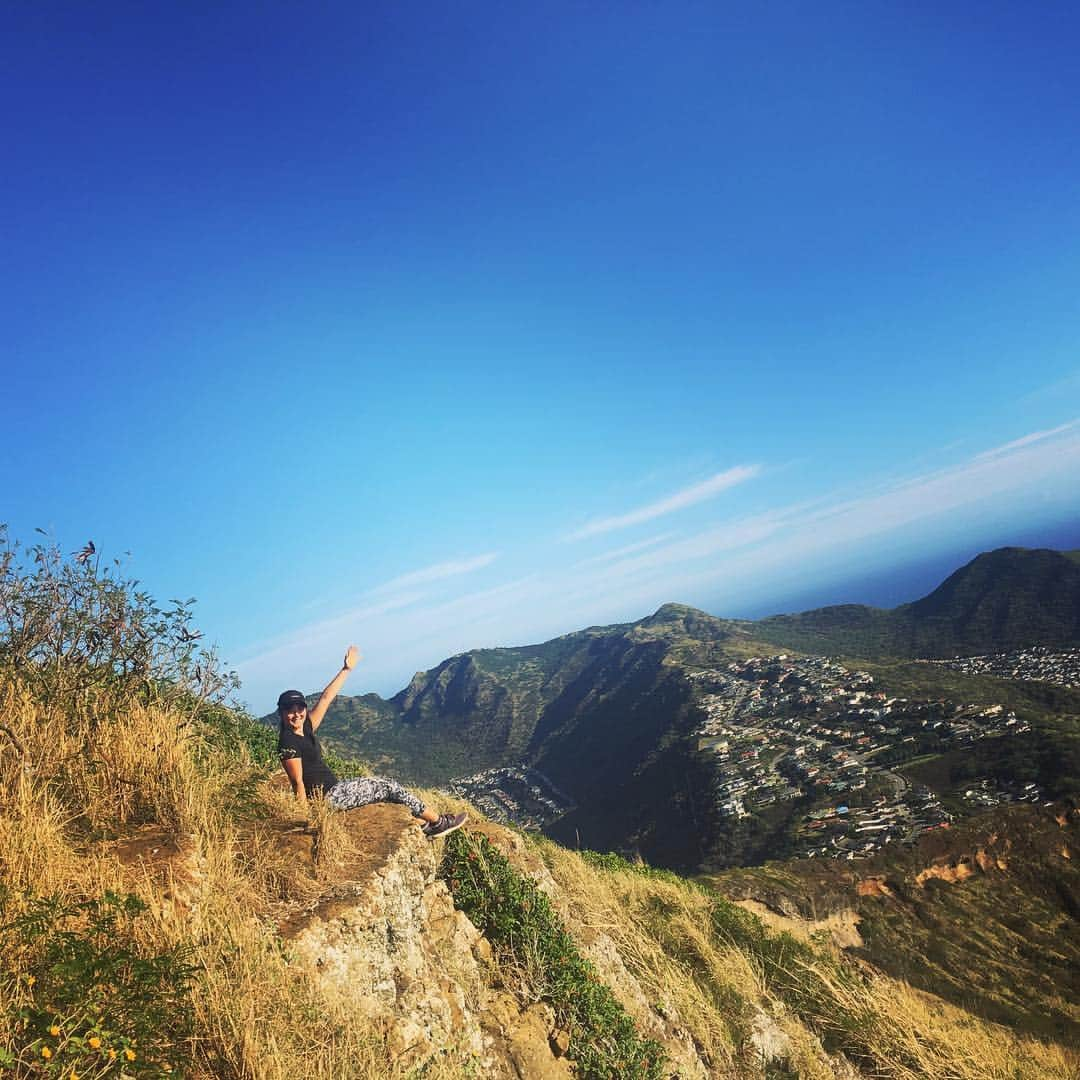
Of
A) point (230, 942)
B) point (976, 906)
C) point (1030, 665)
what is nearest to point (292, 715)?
point (230, 942)

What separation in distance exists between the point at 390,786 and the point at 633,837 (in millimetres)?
65303

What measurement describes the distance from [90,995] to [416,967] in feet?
9.47

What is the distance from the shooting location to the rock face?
168 inches

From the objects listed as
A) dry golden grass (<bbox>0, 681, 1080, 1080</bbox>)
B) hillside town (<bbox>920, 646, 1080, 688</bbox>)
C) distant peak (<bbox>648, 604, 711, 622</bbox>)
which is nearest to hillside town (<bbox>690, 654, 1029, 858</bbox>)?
hillside town (<bbox>920, 646, 1080, 688</bbox>)

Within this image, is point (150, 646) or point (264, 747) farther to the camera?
point (264, 747)

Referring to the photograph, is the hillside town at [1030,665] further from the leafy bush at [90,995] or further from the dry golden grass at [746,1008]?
the leafy bush at [90,995]

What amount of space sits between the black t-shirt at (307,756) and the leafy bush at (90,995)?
9.53ft

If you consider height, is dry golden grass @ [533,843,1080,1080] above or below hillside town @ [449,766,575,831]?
above

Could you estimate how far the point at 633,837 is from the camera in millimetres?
63156

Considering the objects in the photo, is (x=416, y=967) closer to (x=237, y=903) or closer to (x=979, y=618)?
(x=237, y=903)

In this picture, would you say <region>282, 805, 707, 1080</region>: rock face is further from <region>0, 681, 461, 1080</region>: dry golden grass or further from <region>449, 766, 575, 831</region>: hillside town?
<region>449, 766, 575, 831</region>: hillside town

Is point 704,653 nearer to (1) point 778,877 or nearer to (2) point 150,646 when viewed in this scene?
(1) point 778,877

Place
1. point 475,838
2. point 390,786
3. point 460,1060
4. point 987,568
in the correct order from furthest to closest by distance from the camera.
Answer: point 987,568, point 475,838, point 390,786, point 460,1060

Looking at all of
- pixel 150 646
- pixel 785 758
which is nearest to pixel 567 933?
pixel 150 646
